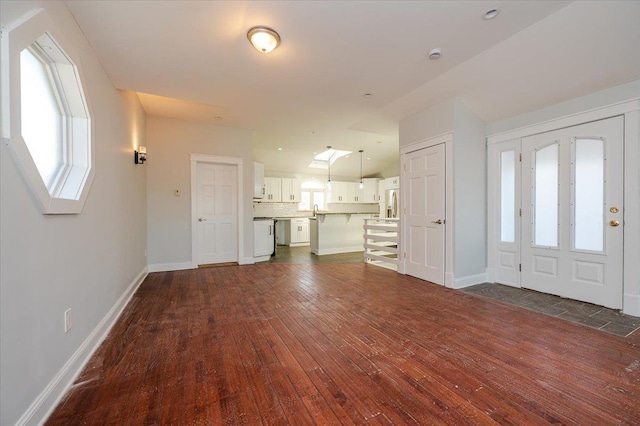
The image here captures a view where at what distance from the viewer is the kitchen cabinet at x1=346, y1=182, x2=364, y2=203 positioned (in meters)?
9.65

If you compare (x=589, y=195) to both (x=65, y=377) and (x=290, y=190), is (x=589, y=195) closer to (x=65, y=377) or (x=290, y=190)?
(x=65, y=377)

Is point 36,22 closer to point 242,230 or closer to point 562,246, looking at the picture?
point 242,230

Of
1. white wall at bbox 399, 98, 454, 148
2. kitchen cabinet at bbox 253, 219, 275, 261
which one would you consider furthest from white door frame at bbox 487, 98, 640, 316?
kitchen cabinet at bbox 253, 219, 275, 261

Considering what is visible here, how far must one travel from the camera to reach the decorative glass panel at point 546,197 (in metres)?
3.36

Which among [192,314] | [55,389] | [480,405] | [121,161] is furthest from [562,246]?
[121,161]

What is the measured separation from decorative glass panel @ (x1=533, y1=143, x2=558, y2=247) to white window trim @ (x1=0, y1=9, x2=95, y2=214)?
195 inches

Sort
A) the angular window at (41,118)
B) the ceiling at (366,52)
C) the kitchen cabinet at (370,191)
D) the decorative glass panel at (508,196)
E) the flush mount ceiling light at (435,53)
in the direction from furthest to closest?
the kitchen cabinet at (370,191), the decorative glass panel at (508,196), the flush mount ceiling light at (435,53), the ceiling at (366,52), the angular window at (41,118)

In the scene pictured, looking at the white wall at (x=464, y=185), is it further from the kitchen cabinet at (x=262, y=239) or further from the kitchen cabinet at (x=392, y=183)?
the kitchen cabinet at (x=392, y=183)

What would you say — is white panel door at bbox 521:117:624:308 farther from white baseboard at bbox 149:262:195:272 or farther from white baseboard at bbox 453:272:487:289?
white baseboard at bbox 149:262:195:272

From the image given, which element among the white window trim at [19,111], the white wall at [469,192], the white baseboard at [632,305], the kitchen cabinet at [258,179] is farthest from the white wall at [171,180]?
the white baseboard at [632,305]

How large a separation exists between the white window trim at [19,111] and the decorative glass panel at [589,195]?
4.97m

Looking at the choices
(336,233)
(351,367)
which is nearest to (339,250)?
(336,233)

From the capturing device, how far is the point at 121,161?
3098 millimetres

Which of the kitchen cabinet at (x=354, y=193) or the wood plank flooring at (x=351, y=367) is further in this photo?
the kitchen cabinet at (x=354, y=193)
